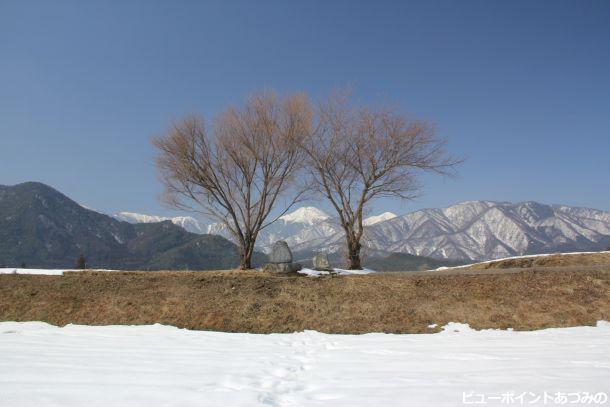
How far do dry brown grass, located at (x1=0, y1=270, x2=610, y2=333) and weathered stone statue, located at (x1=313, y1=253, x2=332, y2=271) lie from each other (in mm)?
3412

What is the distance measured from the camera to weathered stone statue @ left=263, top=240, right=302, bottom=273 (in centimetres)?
1858

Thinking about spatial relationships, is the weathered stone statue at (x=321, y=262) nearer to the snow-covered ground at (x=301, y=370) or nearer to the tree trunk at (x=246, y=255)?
the tree trunk at (x=246, y=255)

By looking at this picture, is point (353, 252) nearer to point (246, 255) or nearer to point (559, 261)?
point (246, 255)

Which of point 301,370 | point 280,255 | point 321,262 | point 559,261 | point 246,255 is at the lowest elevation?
point 301,370

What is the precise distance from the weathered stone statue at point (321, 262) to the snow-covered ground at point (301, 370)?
9.35 metres

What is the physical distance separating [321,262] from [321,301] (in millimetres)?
6365

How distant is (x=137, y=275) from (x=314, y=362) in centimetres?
1264

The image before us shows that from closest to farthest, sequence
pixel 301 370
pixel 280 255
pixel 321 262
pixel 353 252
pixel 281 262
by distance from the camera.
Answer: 1. pixel 301 370
2. pixel 281 262
3. pixel 280 255
4. pixel 321 262
5. pixel 353 252

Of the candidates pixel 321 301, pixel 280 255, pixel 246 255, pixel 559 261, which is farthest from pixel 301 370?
pixel 559 261

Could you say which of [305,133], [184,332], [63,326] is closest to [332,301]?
[184,332]

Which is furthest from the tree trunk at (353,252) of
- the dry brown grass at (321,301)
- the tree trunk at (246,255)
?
the dry brown grass at (321,301)

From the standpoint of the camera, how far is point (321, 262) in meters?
20.4

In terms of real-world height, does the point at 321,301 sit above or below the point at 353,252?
below

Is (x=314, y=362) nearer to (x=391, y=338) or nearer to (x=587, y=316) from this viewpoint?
(x=391, y=338)
